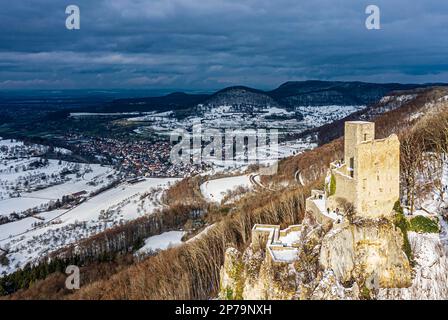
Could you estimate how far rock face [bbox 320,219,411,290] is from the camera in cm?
2236

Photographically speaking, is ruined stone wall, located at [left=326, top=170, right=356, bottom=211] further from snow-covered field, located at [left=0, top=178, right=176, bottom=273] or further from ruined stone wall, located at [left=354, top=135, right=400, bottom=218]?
snow-covered field, located at [left=0, top=178, right=176, bottom=273]

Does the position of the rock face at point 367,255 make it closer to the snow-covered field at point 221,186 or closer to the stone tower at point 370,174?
the stone tower at point 370,174

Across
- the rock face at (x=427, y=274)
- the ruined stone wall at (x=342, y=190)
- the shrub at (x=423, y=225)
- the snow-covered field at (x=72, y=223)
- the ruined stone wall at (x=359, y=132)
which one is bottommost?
the snow-covered field at (x=72, y=223)

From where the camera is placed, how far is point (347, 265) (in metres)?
22.6

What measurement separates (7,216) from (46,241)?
2741 centimetres

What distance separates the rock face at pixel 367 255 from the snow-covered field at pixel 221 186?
172 feet

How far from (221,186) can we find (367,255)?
63.0 metres

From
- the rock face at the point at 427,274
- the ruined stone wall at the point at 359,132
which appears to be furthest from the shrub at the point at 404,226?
the ruined stone wall at the point at 359,132

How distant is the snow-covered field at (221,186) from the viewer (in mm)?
78062

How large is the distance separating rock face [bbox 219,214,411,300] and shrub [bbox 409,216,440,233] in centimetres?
160
